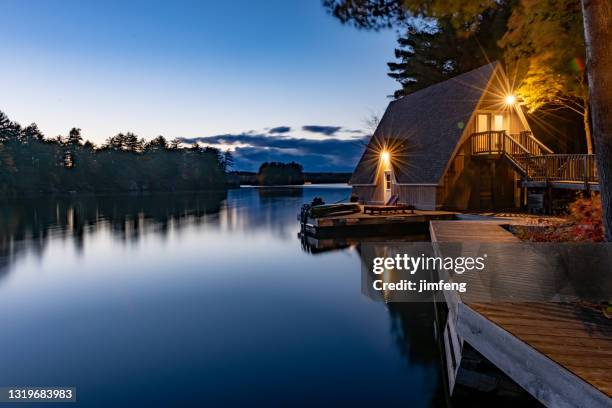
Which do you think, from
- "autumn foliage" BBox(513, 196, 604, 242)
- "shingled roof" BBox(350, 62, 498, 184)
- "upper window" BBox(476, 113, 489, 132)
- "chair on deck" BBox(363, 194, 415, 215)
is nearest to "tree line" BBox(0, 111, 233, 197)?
"shingled roof" BBox(350, 62, 498, 184)

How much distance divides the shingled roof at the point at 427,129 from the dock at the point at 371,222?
2445 millimetres

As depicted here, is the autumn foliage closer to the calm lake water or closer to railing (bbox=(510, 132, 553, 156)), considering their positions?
the calm lake water

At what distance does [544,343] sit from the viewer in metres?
4.27

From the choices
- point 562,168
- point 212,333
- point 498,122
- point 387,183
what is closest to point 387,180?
point 387,183

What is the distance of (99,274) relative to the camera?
16594 millimetres

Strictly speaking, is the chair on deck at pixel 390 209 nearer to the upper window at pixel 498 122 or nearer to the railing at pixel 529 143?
Result: the upper window at pixel 498 122

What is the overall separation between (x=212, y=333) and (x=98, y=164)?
96.5 metres

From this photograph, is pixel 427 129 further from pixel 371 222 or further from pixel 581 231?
pixel 581 231

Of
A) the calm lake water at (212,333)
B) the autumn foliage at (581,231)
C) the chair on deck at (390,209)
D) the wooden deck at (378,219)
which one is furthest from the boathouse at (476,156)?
the autumn foliage at (581,231)

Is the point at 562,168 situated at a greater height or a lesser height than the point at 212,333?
greater

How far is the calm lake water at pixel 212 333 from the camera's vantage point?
7022 mm

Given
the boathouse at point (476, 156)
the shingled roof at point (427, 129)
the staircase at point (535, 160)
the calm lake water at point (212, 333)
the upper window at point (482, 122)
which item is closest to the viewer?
the calm lake water at point (212, 333)

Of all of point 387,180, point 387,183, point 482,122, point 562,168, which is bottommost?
point 387,183

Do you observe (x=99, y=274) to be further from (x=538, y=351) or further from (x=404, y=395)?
(x=538, y=351)
